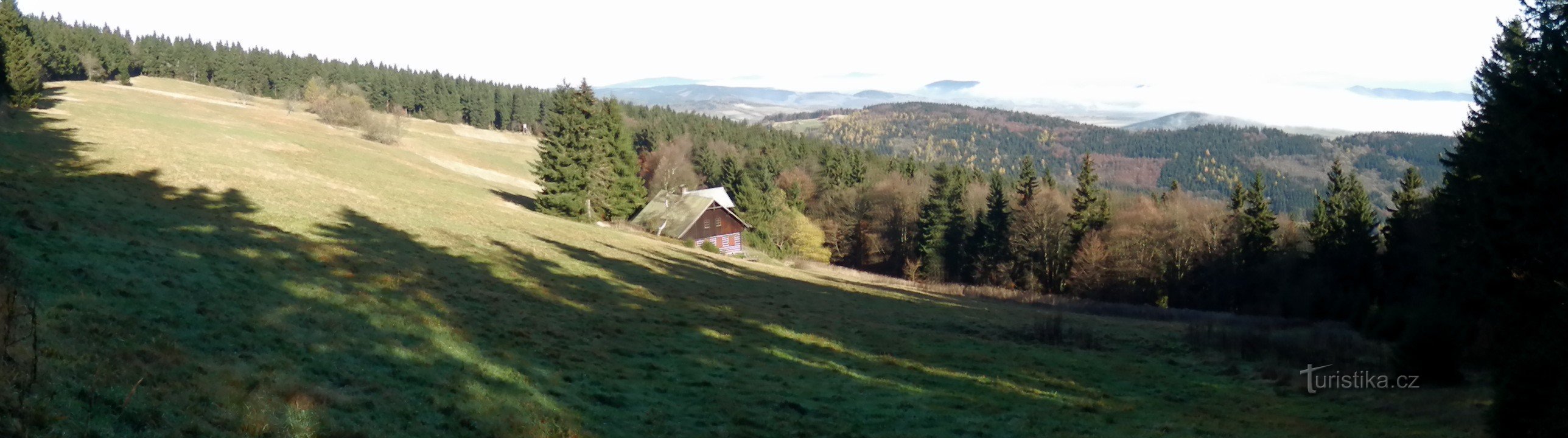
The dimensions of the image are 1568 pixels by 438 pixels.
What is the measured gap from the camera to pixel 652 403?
1370 cm

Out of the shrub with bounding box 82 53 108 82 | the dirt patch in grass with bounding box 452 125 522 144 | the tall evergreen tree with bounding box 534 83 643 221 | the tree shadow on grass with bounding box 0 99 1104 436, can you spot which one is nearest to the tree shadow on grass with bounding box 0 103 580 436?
the tree shadow on grass with bounding box 0 99 1104 436

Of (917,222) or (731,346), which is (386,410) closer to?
(731,346)

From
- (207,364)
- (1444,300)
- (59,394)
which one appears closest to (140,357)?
(207,364)

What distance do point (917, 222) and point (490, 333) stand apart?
Result: 221 ft

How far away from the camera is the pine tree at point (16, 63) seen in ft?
172

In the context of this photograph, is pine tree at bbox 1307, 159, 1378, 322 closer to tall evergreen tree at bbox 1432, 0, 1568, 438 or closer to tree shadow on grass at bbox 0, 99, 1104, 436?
tall evergreen tree at bbox 1432, 0, 1568, 438

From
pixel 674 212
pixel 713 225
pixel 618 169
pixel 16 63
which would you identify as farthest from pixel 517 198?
pixel 16 63

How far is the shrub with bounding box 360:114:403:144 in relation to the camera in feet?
282

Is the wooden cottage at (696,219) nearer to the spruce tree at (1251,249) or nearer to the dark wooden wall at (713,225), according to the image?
the dark wooden wall at (713,225)

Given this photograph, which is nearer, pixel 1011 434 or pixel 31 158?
pixel 1011 434

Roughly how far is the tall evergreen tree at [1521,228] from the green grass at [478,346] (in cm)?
236

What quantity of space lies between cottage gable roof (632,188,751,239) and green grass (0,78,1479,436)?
29.8 meters

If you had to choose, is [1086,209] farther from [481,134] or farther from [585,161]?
[481,134]

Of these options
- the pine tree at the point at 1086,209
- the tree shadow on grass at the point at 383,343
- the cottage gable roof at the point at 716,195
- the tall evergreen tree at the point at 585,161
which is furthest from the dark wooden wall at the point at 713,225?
the tree shadow on grass at the point at 383,343
